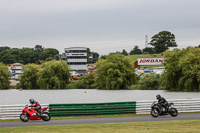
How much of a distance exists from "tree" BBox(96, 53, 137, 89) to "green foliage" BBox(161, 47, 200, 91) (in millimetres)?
9005

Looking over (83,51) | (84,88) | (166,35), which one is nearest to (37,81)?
(84,88)

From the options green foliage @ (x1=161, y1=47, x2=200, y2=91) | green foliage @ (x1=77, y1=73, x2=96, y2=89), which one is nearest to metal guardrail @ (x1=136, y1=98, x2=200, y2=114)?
green foliage @ (x1=161, y1=47, x2=200, y2=91)

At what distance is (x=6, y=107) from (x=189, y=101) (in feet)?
42.8

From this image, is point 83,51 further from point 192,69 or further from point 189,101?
point 189,101

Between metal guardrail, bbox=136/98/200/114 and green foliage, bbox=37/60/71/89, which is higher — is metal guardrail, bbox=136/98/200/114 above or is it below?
below

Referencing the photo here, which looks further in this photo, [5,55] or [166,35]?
[5,55]

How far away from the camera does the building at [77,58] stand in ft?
490

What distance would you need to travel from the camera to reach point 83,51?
499 ft

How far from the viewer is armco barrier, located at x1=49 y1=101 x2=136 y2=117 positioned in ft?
83.9

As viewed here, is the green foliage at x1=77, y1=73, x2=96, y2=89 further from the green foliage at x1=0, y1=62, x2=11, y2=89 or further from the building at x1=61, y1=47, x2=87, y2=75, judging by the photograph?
the building at x1=61, y1=47, x2=87, y2=75

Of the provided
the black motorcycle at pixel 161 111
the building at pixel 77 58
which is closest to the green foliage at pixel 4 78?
the building at pixel 77 58

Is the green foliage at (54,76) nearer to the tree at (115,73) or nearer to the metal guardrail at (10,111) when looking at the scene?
the tree at (115,73)

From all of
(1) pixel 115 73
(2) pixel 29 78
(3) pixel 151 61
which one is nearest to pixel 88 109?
(1) pixel 115 73

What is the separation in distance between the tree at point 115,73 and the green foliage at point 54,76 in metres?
8.68
